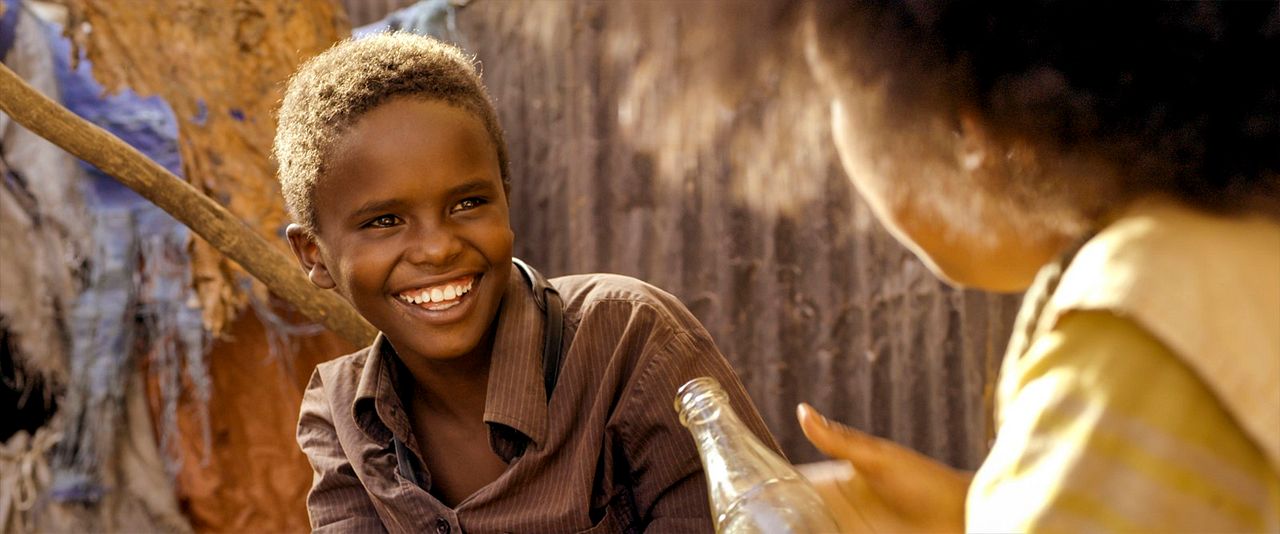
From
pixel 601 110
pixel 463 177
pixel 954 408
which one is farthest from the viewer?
pixel 601 110

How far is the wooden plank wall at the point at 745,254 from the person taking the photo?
278 centimetres

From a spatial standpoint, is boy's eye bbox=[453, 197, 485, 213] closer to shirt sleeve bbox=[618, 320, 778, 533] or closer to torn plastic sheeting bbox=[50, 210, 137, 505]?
shirt sleeve bbox=[618, 320, 778, 533]

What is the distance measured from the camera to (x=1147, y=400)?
747 mm

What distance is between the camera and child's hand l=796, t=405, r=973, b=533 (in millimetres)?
996

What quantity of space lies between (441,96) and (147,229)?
6.82 ft

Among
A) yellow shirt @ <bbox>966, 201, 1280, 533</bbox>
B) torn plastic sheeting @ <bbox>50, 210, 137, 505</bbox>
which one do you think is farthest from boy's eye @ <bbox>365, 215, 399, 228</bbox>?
torn plastic sheeting @ <bbox>50, 210, 137, 505</bbox>

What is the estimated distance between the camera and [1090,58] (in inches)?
31.6

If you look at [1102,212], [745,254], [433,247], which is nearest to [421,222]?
[433,247]

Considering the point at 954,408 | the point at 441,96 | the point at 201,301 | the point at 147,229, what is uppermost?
the point at 441,96

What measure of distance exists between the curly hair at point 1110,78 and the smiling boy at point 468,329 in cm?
83

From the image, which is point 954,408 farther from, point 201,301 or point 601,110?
point 201,301

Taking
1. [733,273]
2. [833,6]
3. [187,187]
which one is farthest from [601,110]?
[833,6]

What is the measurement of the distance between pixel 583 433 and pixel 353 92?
0.59m

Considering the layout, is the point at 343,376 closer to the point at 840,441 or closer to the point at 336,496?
the point at 336,496
